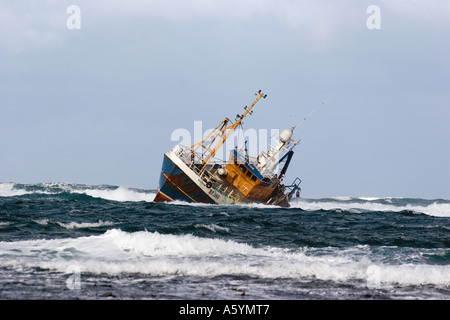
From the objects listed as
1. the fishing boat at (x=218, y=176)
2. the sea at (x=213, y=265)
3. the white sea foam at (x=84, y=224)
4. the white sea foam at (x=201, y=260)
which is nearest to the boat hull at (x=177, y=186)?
the fishing boat at (x=218, y=176)

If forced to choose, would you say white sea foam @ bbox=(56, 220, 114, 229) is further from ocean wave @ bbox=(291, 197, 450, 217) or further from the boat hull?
ocean wave @ bbox=(291, 197, 450, 217)

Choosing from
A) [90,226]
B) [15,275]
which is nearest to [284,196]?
[90,226]

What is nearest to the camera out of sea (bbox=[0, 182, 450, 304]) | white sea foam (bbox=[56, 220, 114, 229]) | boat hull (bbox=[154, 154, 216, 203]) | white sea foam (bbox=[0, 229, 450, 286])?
sea (bbox=[0, 182, 450, 304])

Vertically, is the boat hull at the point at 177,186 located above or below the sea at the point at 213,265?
above

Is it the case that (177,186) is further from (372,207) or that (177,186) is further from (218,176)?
(372,207)

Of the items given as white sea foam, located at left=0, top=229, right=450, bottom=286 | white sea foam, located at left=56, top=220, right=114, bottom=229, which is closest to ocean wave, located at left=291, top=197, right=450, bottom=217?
white sea foam, located at left=56, top=220, right=114, bottom=229

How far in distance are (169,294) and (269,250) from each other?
261 inches

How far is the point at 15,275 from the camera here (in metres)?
10.3

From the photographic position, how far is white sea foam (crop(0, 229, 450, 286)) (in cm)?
1155

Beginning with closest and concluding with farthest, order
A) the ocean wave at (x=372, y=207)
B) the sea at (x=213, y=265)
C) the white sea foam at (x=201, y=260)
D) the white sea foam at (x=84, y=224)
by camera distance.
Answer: the sea at (x=213, y=265)
the white sea foam at (x=201, y=260)
the white sea foam at (x=84, y=224)
the ocean wave at (x=372, y=207)

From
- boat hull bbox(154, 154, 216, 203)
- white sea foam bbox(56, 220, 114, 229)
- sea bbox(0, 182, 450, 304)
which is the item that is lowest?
sea bbox(0, 182, 450, 304)

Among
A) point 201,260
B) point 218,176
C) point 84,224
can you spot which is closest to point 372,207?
point 218,176

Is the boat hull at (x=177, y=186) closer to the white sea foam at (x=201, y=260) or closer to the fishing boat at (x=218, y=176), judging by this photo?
the fishing boat at (x=218, y=176)

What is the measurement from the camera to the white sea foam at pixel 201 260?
11.5m
